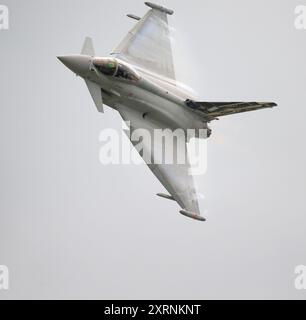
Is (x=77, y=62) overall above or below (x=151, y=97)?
above

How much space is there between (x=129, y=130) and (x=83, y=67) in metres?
4.07

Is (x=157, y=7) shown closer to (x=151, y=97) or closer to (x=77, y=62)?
(x=151, y=97)

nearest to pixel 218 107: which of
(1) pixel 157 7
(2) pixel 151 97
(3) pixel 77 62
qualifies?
(2) pixel 151 97

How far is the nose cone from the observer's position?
130 ft

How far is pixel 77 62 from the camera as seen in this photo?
130ft

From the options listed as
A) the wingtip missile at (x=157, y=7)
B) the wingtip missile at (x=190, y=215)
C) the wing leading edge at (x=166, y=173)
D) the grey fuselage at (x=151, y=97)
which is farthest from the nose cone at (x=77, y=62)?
the wingtip missile at (x=190, y=215)

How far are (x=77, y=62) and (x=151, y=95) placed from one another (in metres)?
4.21

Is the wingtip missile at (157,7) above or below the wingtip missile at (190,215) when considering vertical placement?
above

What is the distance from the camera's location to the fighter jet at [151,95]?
40.1 meters

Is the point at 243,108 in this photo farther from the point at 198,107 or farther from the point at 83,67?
the point at 83,67

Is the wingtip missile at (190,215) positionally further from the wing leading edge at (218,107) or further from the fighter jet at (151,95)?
the wing leading edge at (218,107)

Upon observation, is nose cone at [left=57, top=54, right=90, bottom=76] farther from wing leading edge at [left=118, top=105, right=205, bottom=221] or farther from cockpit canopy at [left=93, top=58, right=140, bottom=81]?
wing leading edge at [left=118, top=105, right=205, bottom=221]

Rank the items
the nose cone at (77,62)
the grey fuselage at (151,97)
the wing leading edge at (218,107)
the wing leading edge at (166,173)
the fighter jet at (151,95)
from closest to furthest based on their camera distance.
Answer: the nose cone at (77,62), the fighter jet at (151,95), the grey fuselage at (151,97), the wing leading edge at (166,173), the wing leading edge at (218,107)

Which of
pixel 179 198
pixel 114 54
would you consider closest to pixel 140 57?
pixel 114 54
